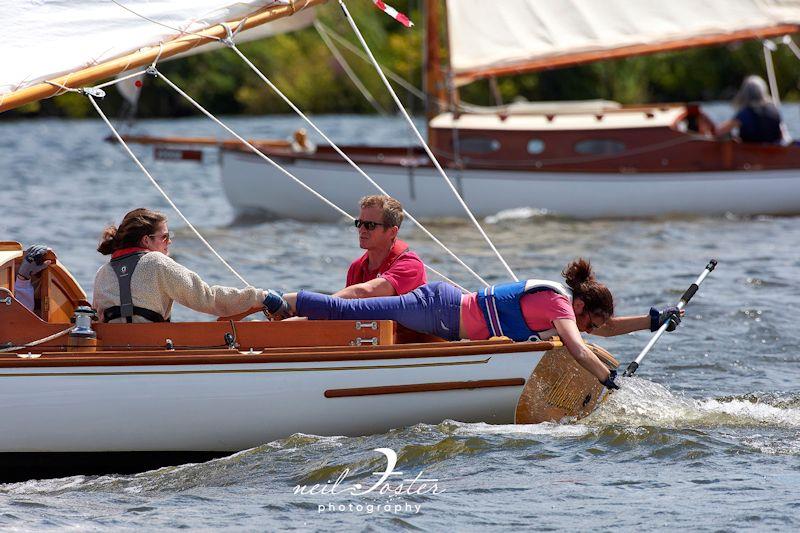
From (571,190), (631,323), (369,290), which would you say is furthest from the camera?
(571,190)

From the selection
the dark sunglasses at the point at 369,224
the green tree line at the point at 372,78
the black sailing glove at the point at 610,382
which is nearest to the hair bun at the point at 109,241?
the dark sunglasses at the point at 369,224

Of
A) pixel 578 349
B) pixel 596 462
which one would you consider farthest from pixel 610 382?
pixel 596 462

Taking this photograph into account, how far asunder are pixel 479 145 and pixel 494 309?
34.7 ft

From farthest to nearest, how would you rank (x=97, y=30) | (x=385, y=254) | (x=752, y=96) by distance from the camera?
1. (x=752, y=96)
2. (x=97, y=30)
3. (x=385, y=254)

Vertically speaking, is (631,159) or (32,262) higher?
(631,159)

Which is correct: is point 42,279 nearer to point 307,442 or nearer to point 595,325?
point 307,442

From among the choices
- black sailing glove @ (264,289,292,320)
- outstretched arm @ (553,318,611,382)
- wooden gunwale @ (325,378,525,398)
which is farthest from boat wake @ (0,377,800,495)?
black sailing glove @ (264,289,292,320)

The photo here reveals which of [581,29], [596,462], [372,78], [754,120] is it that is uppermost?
[372,78]

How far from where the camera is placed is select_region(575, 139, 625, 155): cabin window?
18328 millimetres

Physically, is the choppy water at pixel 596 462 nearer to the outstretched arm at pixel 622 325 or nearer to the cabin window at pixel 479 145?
the outstretched arm at pixel 622 325

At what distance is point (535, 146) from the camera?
18.4 meters

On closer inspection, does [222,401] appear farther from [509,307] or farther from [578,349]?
[578,349]

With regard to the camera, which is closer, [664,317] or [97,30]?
[664,317]

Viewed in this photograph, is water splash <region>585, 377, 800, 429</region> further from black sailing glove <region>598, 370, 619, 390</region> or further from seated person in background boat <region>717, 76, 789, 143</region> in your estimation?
seated person in background boat <region>717, 76, 789, 143</region>
